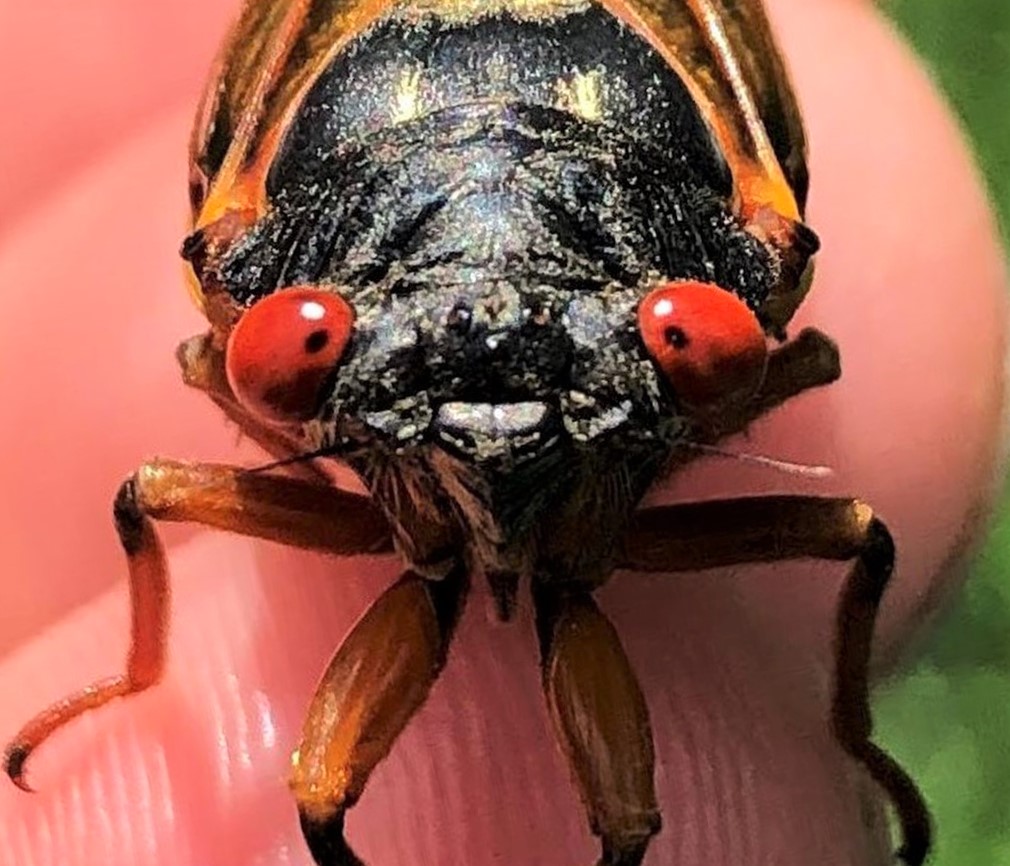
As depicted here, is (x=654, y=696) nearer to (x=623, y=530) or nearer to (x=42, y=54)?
(x=623, y=530)

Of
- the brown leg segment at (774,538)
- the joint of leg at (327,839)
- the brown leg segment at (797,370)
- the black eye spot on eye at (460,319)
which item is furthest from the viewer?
the brown leg segment at (797,370)

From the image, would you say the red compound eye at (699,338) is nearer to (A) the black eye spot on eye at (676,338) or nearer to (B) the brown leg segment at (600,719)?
(A) the black eye spot on eye at (676,338)

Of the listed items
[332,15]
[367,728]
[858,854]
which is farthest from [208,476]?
[858,854]

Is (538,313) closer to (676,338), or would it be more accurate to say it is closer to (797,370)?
(676,338)

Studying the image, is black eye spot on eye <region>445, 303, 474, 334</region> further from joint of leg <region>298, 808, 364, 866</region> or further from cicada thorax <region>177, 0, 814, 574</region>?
joint of leg <region>298, 808, 364, 866</region>

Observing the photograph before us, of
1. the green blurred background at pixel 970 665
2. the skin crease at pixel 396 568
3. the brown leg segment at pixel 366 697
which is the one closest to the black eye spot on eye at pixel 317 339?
the brown leg segment at pixel 366 697

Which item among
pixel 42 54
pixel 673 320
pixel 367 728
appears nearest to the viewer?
pixel 673 320
